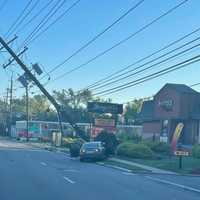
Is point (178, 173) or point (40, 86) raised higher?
point (40, 86)

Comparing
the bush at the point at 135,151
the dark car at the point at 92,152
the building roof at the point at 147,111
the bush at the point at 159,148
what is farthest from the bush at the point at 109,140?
the building roof at the point at 147,111

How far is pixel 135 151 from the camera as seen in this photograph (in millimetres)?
48250

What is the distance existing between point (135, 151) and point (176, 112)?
22.2 meters

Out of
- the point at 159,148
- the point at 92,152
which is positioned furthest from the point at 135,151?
the point at 159,148

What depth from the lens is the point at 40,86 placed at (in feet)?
204

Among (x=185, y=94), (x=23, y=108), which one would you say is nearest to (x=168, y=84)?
(x=185, y=94)

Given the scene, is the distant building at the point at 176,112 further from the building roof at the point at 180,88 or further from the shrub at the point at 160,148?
the shrub at the point at 160,148

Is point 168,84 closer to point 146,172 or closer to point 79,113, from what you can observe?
point 146,172

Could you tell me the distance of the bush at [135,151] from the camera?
4741 centimetres

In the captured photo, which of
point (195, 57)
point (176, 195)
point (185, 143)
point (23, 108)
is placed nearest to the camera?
point (176, 195)

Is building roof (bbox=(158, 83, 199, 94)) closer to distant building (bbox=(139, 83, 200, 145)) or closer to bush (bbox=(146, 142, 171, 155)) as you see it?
distant building (bbox=(139, 83, 200, 145))

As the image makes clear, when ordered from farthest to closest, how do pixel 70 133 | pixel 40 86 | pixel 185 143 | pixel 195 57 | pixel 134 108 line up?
1. pixel 134 108
2. pixel 70 133
3. pixel 185 143
4. pixel 40 86
5. pixel 195 57

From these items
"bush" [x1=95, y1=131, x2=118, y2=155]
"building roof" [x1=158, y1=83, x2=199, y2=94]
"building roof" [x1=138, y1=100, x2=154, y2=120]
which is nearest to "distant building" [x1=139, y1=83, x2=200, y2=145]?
"building roof" [x1=158, y1=83, x2=199, y2=94]

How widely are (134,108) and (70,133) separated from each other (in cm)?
4126
